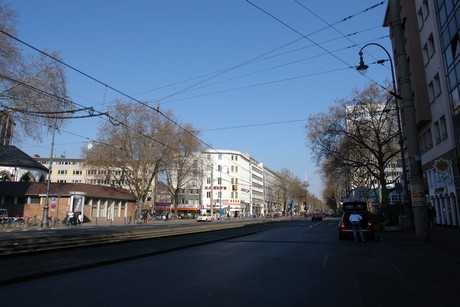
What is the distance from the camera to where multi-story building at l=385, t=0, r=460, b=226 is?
2294 cm

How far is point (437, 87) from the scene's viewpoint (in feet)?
91.7

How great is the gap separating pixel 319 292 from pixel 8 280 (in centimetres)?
668

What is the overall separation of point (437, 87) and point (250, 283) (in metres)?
26.0

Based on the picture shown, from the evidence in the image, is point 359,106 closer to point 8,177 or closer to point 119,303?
point 119,303

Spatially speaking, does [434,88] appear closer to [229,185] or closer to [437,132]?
[437,132]

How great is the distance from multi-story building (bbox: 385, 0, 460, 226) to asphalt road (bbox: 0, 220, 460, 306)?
37.7 feet

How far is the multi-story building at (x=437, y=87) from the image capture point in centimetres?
2294

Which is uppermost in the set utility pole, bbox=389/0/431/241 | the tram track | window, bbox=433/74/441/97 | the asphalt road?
window, bbox=433/74/441/97

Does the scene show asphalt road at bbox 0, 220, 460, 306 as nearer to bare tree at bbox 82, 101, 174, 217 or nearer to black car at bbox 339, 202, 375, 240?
black car at bbox 339, 202, 375, 240

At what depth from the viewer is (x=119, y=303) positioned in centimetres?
643

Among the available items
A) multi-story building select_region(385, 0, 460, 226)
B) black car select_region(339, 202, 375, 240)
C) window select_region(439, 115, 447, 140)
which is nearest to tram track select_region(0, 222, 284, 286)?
black car select_region(339, 202, 375, 240)

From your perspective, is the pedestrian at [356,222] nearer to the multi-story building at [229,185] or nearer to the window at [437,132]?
the window at [437,132]

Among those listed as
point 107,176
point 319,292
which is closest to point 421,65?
point 319,292

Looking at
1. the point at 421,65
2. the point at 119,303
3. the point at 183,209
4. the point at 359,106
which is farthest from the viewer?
the point at 183,209
